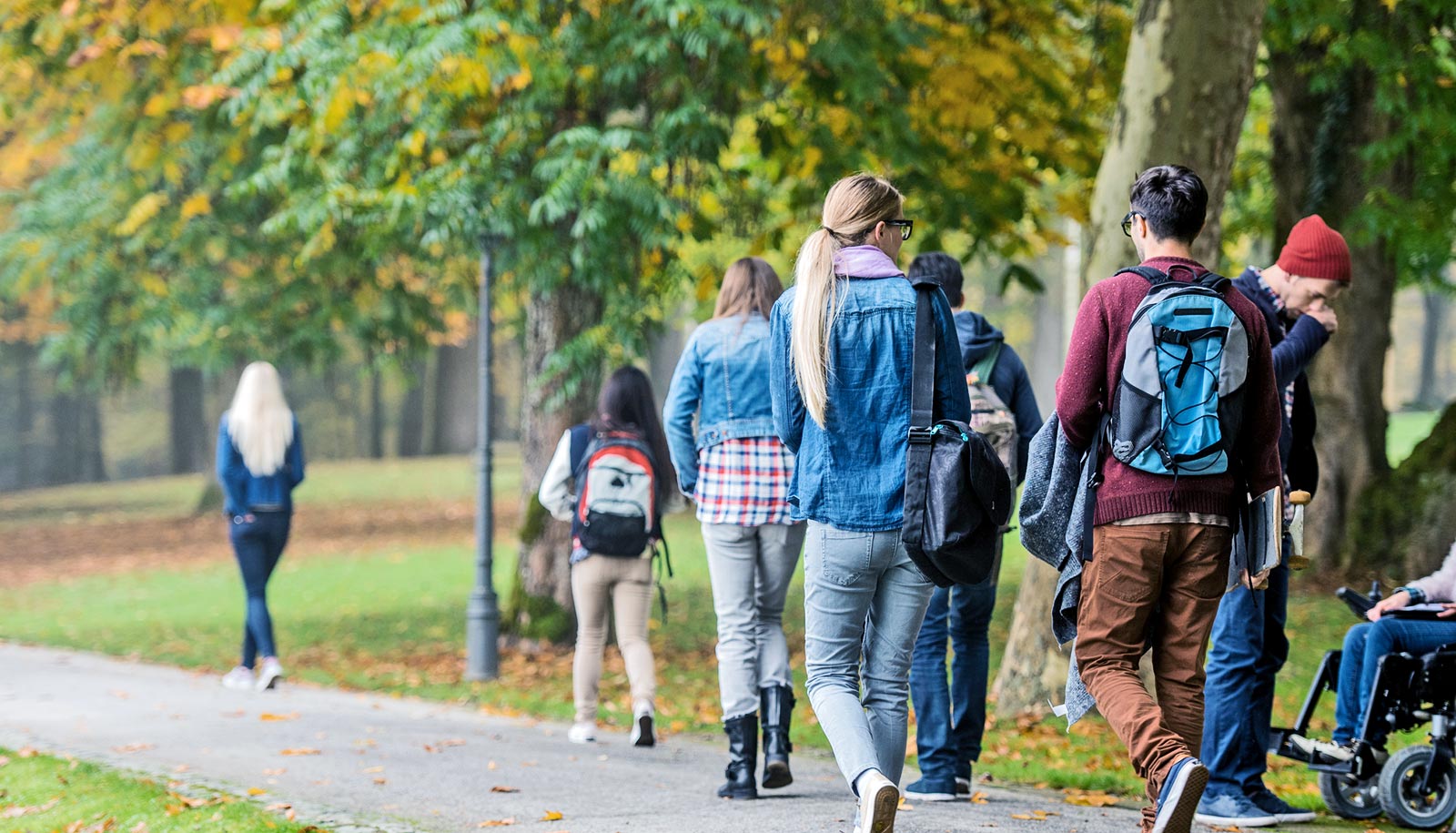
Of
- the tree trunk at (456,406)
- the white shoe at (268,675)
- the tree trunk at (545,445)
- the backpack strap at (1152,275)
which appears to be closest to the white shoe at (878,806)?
the backpack strap at (1152,275)

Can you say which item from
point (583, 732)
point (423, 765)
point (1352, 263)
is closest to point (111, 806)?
point (423, 765)

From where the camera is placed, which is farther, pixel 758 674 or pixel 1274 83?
pixel 1274 83

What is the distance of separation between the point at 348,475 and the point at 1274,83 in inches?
970

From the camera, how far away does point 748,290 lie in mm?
6277

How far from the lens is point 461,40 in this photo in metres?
9.23

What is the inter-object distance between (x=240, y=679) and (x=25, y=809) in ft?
13.7

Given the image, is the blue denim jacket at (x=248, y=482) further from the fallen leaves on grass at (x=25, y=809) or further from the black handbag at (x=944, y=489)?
the black handbag at (x=944, y=489)

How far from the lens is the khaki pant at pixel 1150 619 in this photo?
4.24 metres

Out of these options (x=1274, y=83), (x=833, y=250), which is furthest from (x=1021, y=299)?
(x=833, y=250)

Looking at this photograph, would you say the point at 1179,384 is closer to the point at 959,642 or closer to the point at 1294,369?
the point at 1294,369

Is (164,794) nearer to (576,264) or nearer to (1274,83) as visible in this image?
(576,264)

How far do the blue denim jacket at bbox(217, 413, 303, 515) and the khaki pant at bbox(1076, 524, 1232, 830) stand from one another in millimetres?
7009

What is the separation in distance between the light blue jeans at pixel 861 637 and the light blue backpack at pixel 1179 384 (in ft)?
2.66

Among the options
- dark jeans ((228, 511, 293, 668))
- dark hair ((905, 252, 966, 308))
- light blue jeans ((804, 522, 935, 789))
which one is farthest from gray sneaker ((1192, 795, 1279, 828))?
dark jeans ((228, 511, 293, 668))
